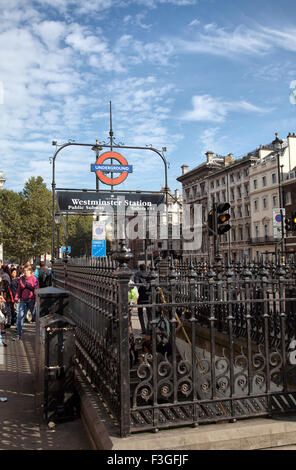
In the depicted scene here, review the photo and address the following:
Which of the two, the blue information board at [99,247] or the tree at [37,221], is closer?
the blue information board at [99,247]

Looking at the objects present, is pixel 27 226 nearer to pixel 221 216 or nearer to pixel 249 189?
pixel 249 189

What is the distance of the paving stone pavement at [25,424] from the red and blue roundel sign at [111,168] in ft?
22.5

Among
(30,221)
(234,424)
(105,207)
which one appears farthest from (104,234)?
(30,221)

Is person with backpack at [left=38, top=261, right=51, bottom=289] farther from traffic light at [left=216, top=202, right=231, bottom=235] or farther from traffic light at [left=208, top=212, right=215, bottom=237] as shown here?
traffic light at [left=216, top=202, right=231, bottom=235]

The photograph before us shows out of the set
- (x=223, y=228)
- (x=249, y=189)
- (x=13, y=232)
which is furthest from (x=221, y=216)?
(x=249, y=189)

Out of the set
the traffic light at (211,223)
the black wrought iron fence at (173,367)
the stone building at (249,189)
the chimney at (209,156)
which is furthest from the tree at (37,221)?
the black wrought iron fence at (173,367)

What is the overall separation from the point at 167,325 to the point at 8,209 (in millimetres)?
52831

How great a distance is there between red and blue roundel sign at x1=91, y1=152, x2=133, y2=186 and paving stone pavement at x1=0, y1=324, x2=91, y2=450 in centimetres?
686

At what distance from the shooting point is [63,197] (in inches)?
463

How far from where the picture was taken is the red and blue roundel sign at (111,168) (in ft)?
41.0

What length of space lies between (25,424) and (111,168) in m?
9.18

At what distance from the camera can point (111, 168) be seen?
41.3ft

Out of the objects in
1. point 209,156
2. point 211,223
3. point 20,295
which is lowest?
point 20,295

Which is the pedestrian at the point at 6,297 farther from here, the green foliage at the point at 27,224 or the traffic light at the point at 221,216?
the green foliage at the point at 27,224
